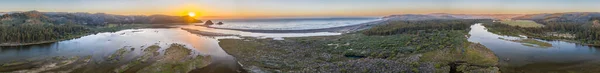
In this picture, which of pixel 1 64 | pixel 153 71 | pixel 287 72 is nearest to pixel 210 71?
pixel 153 71

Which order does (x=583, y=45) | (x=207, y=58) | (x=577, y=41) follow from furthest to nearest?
(x=577, y=41)
(x=583, y=45)
(x=207, y=58)

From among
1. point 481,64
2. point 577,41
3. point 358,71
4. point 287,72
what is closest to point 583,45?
point 577,41

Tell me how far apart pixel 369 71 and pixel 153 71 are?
1680 centimetres

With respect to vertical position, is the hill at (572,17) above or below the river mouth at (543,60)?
above

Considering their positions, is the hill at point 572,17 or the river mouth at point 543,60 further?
the hill at point 572,17

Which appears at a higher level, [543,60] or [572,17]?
[572,17]

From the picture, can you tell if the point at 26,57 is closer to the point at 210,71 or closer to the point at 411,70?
the point at 210,71

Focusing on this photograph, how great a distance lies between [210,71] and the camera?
2694 cm

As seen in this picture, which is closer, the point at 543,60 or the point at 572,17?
the point at 543,60

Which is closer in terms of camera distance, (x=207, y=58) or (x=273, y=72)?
(x=273, y=72)

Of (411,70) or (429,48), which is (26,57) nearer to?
(411,70)

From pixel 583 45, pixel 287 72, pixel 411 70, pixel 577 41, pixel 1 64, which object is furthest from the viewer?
pixel 577 41

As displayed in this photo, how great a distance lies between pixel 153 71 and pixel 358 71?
16035 mm

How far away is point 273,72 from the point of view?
25.9 meters
